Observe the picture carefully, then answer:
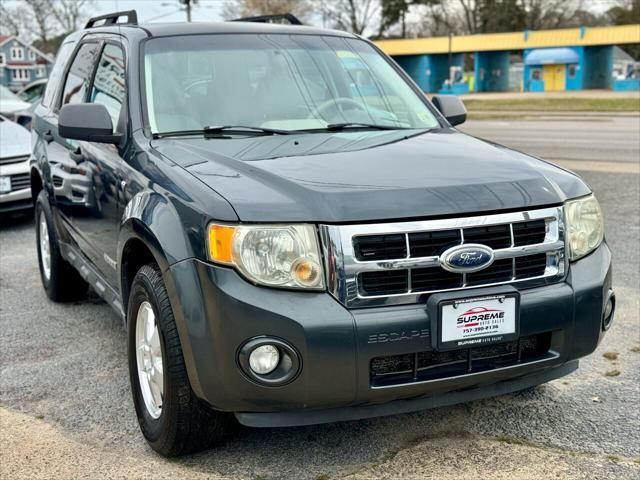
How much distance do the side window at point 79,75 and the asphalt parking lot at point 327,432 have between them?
1494mm

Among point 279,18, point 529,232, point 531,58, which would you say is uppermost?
point 279,18

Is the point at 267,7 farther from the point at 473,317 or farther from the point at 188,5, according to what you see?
the point at 473,317

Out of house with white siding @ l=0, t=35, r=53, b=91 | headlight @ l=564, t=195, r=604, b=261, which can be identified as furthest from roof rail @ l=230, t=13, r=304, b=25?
house with white siding @ l=0, t=35, r=53, b=91

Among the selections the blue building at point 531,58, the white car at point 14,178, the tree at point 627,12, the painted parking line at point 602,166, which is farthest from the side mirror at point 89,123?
the tree at point 627,12

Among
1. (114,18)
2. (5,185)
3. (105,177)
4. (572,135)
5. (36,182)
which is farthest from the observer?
(572,135)

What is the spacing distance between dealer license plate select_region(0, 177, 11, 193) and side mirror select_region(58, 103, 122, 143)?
5.05 m

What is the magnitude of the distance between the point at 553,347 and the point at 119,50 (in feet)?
9.12

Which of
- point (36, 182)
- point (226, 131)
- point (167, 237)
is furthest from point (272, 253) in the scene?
point (36, 182)

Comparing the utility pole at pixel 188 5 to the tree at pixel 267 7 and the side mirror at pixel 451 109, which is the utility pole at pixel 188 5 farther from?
the side mirror at pixel 451 109

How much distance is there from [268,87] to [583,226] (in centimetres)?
176

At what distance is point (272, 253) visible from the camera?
2.77m

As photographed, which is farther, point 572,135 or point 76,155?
point 572,135

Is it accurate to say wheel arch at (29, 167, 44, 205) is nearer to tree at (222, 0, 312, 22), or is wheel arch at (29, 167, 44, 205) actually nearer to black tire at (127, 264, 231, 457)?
black tire at (127, 264, 231, 457)

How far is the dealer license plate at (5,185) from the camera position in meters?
8.43
